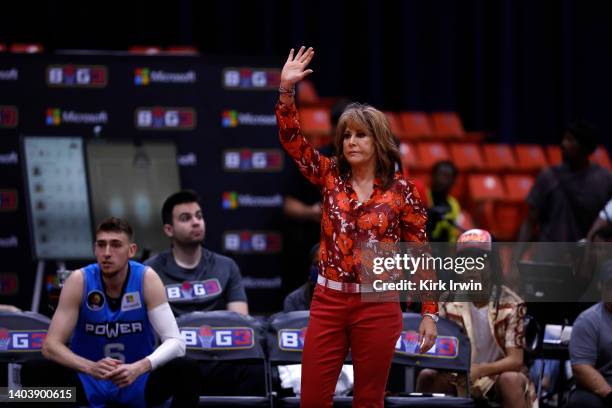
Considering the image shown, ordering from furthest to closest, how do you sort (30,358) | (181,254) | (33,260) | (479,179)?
(479,179) → (33,260) → (181,254) → (30,358)

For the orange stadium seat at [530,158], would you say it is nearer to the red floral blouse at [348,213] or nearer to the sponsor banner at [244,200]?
the sponsor banner at [244,200]

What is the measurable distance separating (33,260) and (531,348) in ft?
12.1

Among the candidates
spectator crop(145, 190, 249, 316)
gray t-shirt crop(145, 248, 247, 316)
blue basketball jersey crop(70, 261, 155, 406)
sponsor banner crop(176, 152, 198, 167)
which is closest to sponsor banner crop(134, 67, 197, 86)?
sponsor banner crop(176, 152, 198, 167)

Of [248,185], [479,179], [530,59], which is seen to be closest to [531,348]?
[248,185]

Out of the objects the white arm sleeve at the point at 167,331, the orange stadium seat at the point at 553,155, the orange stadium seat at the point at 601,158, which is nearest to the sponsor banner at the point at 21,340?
the white arm sleeve at the point at 167,331

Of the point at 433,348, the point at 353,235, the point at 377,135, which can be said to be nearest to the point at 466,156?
the point at 433,348

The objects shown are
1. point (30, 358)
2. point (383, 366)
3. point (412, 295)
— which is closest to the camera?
point (383, 366)

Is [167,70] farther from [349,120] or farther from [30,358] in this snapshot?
[349,120]

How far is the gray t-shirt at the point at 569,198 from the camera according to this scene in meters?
8.24

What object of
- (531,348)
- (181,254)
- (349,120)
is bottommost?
(531,348)

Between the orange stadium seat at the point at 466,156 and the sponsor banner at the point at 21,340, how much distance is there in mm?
7110

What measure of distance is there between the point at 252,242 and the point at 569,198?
2.30 m

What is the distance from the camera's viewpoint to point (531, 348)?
6.24m

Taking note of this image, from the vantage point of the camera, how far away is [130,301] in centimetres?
546
